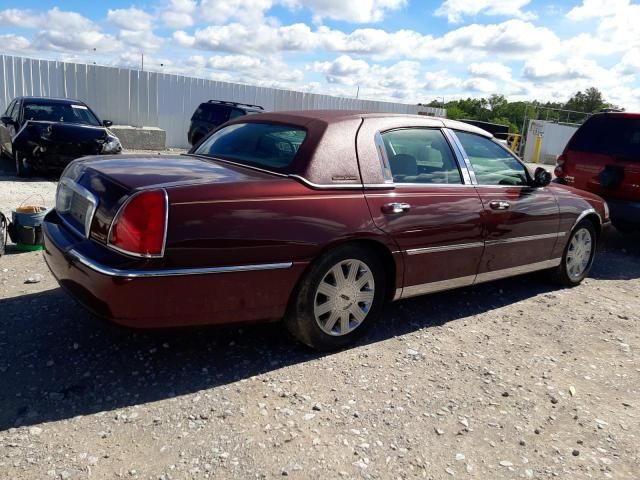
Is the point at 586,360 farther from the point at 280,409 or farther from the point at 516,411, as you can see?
the point at 280,409

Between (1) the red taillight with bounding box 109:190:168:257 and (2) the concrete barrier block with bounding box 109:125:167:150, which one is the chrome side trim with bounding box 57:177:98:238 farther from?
(2) the concrete barrier block with bounding box 109:125:167:150

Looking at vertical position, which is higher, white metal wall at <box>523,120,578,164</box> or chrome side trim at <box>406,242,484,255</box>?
white metal wall at <box>523,120,578,164</box>

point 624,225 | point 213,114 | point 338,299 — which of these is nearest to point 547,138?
point 213,114

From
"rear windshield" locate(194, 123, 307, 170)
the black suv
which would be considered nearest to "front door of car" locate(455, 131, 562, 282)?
"rear windshield" locate(194, 123, 307, 170)

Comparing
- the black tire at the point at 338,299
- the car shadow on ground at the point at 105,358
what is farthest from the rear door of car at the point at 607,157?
the black tire at the point at 338,299

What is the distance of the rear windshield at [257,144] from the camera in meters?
3.67

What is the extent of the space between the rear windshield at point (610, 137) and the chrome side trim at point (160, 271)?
5911 mm

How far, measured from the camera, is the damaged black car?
31.3 ft

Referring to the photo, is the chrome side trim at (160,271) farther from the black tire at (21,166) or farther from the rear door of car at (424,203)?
the black tire at (21,166)

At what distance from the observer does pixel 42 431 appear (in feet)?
8.74

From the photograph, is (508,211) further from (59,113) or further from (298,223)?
(59,113)

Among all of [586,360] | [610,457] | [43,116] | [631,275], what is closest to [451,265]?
[586,360]

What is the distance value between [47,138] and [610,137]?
8.86m

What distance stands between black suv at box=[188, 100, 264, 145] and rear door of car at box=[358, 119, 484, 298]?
1004 cm
